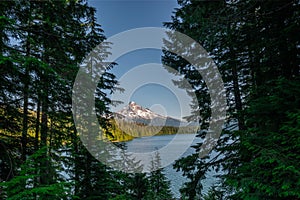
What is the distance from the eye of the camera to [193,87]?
26.9ft

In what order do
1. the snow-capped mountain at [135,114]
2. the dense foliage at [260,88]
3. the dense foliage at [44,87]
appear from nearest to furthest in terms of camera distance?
1. the dense foliage at [260,88]
2. the dense foliage at [44,87]
3. the snow-capped mountain at [135,114]

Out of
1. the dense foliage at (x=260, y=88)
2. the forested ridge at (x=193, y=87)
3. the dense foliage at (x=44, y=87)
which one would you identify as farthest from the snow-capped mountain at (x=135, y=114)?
the dense foliage at (x=260, y=88)

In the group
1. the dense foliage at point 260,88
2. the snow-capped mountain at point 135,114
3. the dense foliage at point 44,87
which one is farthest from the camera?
the snow-capped mountain at point 135,114

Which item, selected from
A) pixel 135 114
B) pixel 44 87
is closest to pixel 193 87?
pixel 44 87

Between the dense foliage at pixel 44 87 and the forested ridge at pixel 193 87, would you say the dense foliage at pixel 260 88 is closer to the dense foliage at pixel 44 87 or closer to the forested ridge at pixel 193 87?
the forested ridge at pixel 193 87

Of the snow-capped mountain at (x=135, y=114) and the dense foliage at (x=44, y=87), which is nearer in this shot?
the dense foliage at (x=44, y=87)

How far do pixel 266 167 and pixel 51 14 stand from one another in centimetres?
649

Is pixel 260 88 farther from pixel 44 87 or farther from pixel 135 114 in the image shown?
pixel 135 114

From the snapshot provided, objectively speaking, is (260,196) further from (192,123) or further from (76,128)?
(76,128)

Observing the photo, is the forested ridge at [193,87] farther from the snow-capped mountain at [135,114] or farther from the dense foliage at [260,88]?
the snow-capped mountain at [135,114]

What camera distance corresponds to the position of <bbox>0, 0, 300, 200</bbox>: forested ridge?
10.2ft

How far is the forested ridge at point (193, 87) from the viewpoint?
3119mm

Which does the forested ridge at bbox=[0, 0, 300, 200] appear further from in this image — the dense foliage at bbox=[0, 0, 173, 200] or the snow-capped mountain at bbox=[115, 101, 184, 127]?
the snow-capped mountain at bbox=[115, 101, 184, 127]

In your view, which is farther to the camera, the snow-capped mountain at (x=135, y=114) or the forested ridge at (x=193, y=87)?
the snow-capped mountain at (x=135, y=114)
